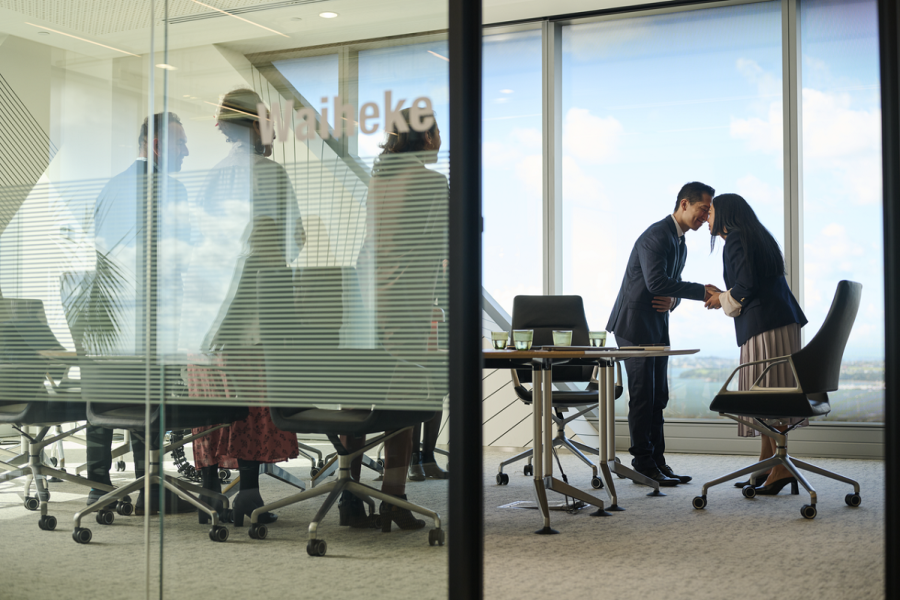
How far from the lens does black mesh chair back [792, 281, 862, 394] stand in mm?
3523

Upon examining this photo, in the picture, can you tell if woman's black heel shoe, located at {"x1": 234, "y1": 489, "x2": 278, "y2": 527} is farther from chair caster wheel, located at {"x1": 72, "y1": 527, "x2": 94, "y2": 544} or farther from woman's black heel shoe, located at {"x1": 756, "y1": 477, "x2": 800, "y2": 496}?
woman's black heel shoe, located at {"x1": 756, "y1": 477, "x2": 800, "y2": 496}

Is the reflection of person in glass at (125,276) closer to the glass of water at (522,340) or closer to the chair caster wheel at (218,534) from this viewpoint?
the chair caster wheel at (218,534)

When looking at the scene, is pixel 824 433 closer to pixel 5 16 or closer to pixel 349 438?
pixel 349 438

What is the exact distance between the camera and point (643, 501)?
3.82 meters

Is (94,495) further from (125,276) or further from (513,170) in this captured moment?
(513,170)

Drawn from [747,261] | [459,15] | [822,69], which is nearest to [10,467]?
[459,15]

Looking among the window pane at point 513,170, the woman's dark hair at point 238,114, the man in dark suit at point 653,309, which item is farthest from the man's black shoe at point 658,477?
the woman's dark hair at point 238,114

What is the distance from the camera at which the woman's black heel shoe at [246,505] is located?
2.04 metres

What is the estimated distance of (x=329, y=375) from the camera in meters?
1.96

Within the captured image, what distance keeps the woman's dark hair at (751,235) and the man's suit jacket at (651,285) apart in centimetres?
35

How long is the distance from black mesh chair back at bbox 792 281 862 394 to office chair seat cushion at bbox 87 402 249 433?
8.80 feet

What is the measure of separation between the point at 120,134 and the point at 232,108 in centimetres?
42

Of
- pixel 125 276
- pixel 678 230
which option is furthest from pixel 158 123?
pixel 678 230

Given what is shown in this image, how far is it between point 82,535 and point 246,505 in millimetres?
553
